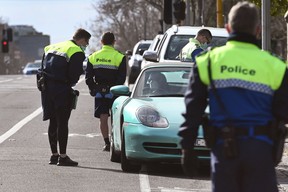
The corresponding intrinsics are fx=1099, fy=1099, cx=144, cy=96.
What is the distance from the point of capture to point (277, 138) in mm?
6867

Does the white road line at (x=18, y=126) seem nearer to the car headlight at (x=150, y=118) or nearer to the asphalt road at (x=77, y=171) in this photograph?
the asphalt road at (x=77, y=171)

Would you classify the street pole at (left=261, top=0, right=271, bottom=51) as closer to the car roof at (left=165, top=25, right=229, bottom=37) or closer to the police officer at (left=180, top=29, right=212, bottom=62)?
the police officer at (left=180, top=29, right=212, bottom=62)

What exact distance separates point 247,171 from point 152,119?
6.03 meters

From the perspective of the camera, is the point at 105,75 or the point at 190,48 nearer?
the point at 105,75

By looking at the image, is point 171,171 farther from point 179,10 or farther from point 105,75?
point 179,10

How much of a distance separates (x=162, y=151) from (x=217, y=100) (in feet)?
19.1

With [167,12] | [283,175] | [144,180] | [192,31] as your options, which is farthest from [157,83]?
[167,12]

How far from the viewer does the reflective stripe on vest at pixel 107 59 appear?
51.5 ft

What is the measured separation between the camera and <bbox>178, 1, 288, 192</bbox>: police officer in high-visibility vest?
→ 6637 millimetres

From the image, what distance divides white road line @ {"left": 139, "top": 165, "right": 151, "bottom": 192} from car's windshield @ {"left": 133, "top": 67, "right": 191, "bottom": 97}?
3.10ft

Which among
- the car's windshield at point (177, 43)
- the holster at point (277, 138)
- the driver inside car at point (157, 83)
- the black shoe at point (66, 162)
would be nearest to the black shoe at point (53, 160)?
the black shoe at point (66, 162)

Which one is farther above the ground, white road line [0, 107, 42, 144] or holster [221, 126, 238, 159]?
holster [221, 126, 238, 159]

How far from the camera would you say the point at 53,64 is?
45.6ft

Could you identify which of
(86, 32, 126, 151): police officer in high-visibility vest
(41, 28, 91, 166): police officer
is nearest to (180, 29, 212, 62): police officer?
(86, 32, 126, 151): police officer in high-visibility vest
